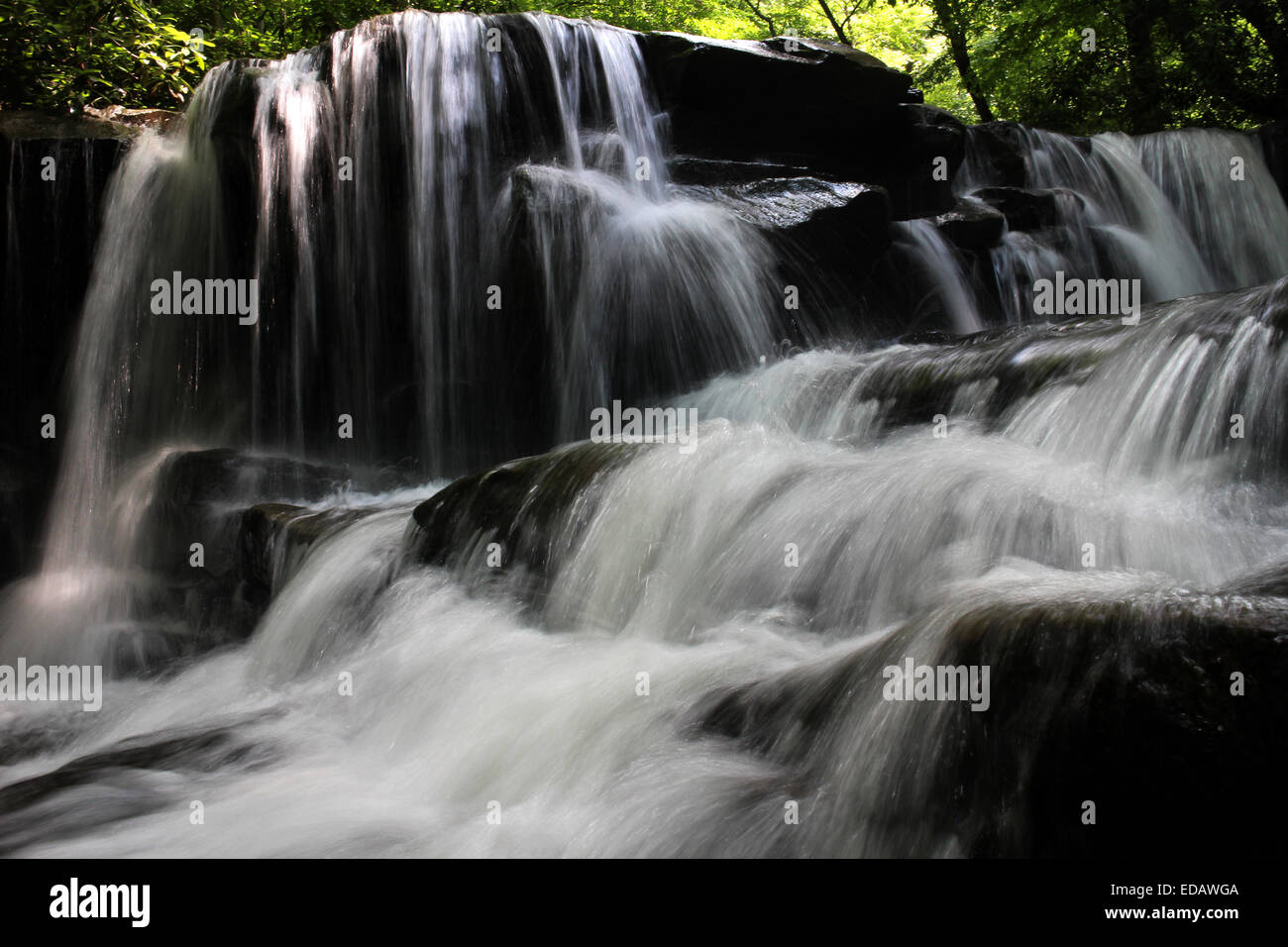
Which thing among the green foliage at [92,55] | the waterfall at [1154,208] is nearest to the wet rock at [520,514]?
the green foliage at [92,55]

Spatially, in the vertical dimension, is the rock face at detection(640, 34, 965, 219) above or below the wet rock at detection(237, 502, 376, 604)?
above

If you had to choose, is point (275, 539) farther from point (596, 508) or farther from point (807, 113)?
point (807, 113)

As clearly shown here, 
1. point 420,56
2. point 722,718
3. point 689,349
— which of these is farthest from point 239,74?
point 722,718

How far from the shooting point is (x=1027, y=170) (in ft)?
36.2

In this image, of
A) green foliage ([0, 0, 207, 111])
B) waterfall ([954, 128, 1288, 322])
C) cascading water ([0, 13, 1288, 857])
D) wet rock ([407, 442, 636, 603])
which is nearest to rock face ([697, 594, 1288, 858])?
cascading water ([0, 13, 1288, 857])

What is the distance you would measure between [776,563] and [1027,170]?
8364 mm

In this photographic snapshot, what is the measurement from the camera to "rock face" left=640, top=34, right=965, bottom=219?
9469mm

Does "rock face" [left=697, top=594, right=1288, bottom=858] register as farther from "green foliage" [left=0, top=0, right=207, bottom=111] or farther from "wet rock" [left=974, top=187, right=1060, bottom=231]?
"green foliage" [left=0, top=0, right=207, bottom=111]

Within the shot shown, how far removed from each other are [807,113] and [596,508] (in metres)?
6.21

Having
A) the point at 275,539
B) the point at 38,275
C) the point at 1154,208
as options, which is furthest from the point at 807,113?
the point at 38,275

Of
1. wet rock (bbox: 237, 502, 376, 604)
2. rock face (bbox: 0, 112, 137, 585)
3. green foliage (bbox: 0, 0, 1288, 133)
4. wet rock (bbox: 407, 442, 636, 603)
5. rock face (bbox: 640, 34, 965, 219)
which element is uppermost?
green foliage (bbox: 0, 0, 1288, 133)

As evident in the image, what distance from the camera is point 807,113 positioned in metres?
9.80

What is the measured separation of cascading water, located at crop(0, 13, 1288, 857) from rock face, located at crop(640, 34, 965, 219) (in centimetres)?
42

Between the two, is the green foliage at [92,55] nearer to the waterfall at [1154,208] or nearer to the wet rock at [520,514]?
the wet rock at [520,514]
